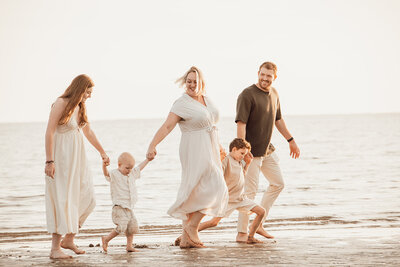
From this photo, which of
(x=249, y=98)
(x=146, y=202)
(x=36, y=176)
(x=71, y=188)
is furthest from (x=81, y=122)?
(x=36, y=176)

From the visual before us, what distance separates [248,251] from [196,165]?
110cm

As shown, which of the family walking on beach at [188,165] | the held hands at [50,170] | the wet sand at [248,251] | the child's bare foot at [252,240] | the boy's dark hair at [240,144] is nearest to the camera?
the wet sand at [248,251]

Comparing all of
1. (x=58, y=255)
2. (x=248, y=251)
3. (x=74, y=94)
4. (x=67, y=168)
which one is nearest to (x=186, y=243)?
(x=248, y=251)

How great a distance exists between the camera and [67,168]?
704cm

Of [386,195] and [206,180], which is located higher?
[206,180]

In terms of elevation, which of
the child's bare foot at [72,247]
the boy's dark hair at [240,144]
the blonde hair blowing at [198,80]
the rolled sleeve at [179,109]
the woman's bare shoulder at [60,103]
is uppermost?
the blonde hair blowing at [198,80]

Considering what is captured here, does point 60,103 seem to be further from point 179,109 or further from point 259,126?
point 259,126

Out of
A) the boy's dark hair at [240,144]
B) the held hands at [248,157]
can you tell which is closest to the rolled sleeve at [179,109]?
the boy's dark hair at [240,144]

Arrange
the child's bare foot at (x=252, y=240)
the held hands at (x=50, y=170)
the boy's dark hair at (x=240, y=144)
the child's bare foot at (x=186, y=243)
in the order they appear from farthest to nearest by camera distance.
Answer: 1. the child's bare foot at (x=252, y=240)
2. the boy's dark hair at (x=240, y=144)
3. the child's bare foot at (x=186, y=243)
4. the held hands at (x=50, y=170)

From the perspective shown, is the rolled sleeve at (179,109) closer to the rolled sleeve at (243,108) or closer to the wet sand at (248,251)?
the rolled sleeve at (243,108)

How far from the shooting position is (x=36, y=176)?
81.7 feet

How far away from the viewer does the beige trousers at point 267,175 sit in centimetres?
820

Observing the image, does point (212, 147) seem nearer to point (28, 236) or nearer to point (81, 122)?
point (81, 122)

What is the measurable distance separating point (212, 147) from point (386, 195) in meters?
8.25
